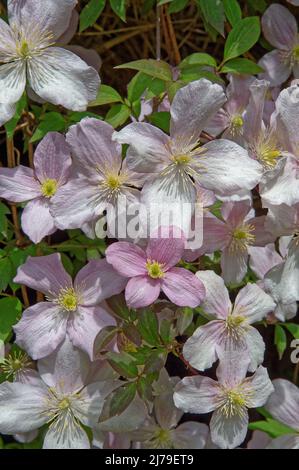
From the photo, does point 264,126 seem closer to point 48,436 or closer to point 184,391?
point 184,391

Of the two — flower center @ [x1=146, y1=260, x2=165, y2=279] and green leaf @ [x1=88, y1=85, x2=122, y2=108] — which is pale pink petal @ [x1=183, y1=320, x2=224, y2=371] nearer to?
flower center @ [x1=146, y1=260, x2=165, y2=279]

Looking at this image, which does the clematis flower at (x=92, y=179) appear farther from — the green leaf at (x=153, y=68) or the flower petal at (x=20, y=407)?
the flower petal at (x=20, y=407)

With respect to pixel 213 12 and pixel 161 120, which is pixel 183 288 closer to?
pixel 161 120

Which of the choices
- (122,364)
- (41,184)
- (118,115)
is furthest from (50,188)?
(122,364)

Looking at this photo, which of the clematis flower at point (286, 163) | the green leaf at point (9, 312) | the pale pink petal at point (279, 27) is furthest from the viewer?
the pale pink petal at point (279, 27)

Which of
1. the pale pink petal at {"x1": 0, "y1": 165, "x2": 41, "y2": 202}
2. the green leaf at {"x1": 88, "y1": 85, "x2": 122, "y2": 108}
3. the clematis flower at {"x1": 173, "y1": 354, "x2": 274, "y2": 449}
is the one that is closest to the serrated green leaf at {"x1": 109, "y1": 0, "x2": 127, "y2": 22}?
the green leaf at {"x1": 88, "y1": 85, "x2": 122, "y2": 108}

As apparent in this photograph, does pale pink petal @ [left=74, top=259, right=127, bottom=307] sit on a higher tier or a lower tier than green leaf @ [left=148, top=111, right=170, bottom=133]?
lower

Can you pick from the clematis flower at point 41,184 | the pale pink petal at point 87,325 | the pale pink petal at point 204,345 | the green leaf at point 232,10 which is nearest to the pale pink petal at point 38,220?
the clematis flower at point 41,184
